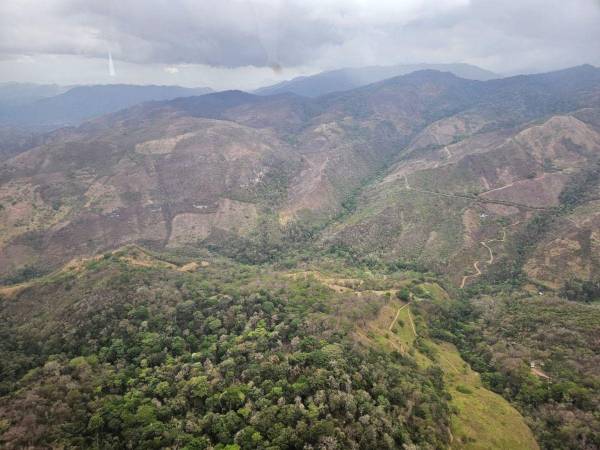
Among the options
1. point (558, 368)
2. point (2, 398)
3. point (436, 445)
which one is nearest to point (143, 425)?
point (2, 398)

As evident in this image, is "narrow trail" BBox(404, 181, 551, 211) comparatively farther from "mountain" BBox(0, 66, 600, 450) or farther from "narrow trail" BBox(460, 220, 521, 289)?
"narrow trail" BBox(460, 220, 521, 289)

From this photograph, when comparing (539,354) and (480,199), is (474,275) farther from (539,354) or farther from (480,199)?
(480,199)

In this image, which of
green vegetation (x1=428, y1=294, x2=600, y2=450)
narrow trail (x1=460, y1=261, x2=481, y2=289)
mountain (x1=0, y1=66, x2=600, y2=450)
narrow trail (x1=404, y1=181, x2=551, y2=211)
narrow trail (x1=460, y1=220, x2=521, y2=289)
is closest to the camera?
mountain (x1=0, y1=66, x2=600, y2=450)

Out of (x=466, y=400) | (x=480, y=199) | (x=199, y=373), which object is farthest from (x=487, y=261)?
(x=199, y=373)

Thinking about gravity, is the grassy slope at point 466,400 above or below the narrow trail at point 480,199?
below

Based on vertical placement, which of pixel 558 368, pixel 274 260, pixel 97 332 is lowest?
pixel 274 260

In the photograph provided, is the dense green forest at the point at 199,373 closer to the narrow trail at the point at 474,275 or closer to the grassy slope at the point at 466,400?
the grassy slope at the point at 466,400

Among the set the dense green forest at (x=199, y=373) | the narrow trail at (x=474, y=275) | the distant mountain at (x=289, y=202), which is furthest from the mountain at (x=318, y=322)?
the distant mountain at (x=289, y=202)

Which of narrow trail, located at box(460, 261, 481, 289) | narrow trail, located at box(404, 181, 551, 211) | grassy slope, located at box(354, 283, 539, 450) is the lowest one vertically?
narrow trail, located at box(460, 261, 481, 289)

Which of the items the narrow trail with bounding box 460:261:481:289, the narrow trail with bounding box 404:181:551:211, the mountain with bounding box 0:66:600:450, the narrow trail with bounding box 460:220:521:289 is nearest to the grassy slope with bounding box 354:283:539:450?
the mountain with bounding box 0:66:600:450

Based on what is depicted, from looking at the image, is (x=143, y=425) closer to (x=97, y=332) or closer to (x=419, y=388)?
(x=97, y=332)

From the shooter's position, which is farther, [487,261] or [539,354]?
[487,261]
